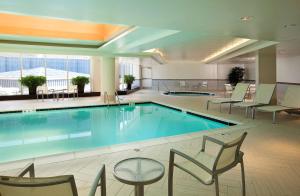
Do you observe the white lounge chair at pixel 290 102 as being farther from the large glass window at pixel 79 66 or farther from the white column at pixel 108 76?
the large glass window at pixel 79 66

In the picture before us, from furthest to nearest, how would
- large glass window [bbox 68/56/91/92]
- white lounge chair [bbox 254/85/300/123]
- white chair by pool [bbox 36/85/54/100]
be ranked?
large glass window [bbox 68/56/91/92] < white chair by pool [bbox 36/85/54/100] < white lounge chair [bbox 254/85/300/123]

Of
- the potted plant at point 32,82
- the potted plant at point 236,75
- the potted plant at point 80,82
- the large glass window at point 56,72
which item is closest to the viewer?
the potted plant at point 32,82

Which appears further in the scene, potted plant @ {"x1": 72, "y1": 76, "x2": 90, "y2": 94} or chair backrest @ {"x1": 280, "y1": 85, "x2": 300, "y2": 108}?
potted plant @ {"x1": 72, "y1": 76, "x2": 90, "y2": 94}

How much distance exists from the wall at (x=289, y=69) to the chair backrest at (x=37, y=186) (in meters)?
14.9

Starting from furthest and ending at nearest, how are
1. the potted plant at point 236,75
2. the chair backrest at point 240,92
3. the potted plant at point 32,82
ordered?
the potted plant at point 236,75
the potted plant at point 32,82
the chair backrest at point 240,92

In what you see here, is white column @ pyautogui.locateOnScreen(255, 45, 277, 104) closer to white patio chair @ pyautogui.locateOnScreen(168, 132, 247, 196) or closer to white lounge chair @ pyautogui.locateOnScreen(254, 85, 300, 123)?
white lounge chair @ pyautogui.locateOnScreen(254, 85, 300, 123)

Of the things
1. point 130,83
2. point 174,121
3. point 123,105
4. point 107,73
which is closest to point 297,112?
point 174,121

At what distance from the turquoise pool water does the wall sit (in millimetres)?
8461

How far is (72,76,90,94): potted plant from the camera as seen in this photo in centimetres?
1373

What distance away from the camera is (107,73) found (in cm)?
1153

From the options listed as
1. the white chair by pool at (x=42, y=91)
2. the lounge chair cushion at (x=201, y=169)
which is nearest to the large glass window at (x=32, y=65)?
the white chair by pool at (x=42, y=91)

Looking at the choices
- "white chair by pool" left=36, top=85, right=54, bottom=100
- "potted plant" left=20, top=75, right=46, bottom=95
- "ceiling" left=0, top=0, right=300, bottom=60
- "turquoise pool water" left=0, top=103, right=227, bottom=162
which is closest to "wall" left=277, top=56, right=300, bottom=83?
"turquoise pool water" left=0, top=103, right=227, bottom=162

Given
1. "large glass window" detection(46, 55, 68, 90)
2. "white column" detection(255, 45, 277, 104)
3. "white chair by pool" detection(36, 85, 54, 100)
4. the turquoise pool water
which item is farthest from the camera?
"large glass window" detection(46, 55, 68, 90)

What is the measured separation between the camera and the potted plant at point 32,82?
40.4 ft
